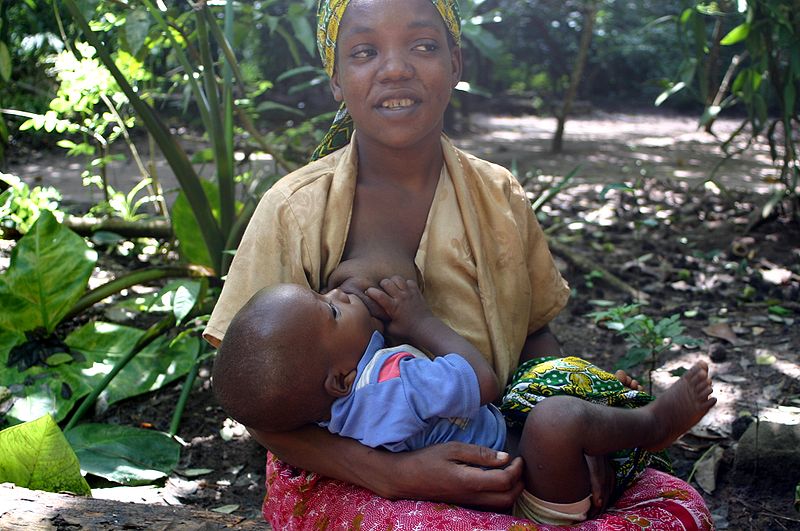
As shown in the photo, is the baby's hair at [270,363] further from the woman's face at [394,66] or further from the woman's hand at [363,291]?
the woman's face at [394,66]

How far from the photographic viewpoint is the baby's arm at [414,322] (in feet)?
6.24

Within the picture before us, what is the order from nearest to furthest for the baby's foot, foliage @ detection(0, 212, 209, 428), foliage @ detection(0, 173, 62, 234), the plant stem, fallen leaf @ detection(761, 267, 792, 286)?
the baby's foot → the plant stem → foliage @ detection(0, 212, 209, 428) → foliage @ detection(0, 173, 62, 234) → fallen leaf @ detection(761, 267, 792, 286)

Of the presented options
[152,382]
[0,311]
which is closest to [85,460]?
[152,382]

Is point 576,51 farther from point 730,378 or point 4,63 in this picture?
point 4,63

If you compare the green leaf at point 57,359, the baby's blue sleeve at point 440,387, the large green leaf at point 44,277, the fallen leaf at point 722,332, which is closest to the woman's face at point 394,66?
the baby's blue sleeve at point 440,387

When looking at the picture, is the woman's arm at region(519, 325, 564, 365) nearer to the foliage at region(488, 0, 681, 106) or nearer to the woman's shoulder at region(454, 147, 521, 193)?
the woman's shoulder at region(454, 147, 521, 193)

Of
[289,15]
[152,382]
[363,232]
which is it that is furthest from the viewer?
[289,15]

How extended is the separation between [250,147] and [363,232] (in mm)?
2296

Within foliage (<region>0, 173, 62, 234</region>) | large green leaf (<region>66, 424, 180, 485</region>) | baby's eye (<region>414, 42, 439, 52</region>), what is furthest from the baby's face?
foliage (<region>0, 173, 62, 234</region>)

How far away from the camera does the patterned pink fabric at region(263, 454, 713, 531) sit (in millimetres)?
1722

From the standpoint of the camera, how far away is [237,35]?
3650mm

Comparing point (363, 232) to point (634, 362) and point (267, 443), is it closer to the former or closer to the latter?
point (267, 443)

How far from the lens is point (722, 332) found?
135 inches

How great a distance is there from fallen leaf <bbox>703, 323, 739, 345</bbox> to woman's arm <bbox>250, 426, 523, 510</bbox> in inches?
74.3
